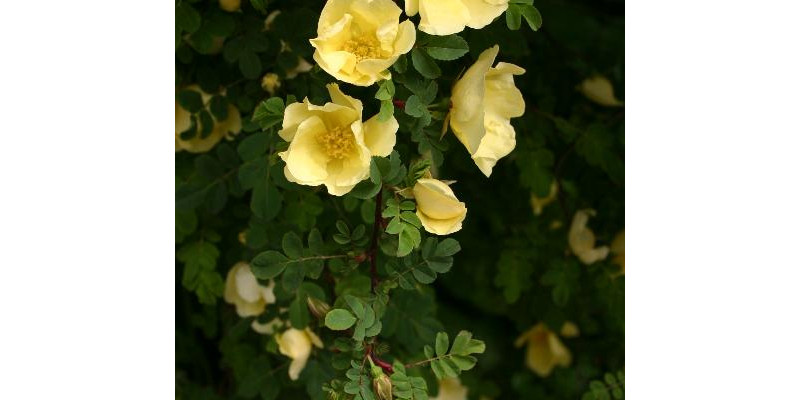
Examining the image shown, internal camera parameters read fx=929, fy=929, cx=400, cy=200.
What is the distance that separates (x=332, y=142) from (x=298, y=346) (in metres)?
0.42

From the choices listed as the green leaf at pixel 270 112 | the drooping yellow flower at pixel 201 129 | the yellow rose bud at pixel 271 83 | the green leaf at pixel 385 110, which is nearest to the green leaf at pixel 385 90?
the green leaf at pixel 385 110

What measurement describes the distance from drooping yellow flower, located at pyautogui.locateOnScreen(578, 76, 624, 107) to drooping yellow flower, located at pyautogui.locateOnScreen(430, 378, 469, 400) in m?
0.51

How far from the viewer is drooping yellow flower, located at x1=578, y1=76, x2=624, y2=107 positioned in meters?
Answer: 1.46

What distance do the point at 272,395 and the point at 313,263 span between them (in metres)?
0.39

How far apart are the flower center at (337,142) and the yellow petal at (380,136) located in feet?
0.06

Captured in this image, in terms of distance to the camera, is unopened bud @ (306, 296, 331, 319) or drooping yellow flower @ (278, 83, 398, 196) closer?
drooping yellow flower @ (278, 83, 398, 196)

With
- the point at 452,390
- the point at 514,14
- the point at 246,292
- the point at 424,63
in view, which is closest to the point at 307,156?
the point at 424,63

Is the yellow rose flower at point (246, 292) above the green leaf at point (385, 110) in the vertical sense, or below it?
below

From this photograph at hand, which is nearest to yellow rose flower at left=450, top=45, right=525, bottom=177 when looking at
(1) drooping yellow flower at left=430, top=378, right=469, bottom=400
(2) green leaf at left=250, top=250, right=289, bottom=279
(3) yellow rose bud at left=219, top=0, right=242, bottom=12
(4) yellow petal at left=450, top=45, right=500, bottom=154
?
(4) yellow petal at left=450, top=45, right=500, bottom=154

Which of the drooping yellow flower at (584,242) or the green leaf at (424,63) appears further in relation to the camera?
the drooping yellow flower at (584,242)

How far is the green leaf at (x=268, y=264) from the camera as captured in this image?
36.9 inches

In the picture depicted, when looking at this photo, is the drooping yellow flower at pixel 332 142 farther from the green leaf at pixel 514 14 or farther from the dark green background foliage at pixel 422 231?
the green leaf at pixel 514 14

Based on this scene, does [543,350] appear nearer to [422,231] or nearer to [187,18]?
[422,231]

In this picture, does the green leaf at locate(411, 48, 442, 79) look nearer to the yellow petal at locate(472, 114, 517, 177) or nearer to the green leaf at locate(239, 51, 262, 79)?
the yellow petal at locate(472, 114, 517, 177)
